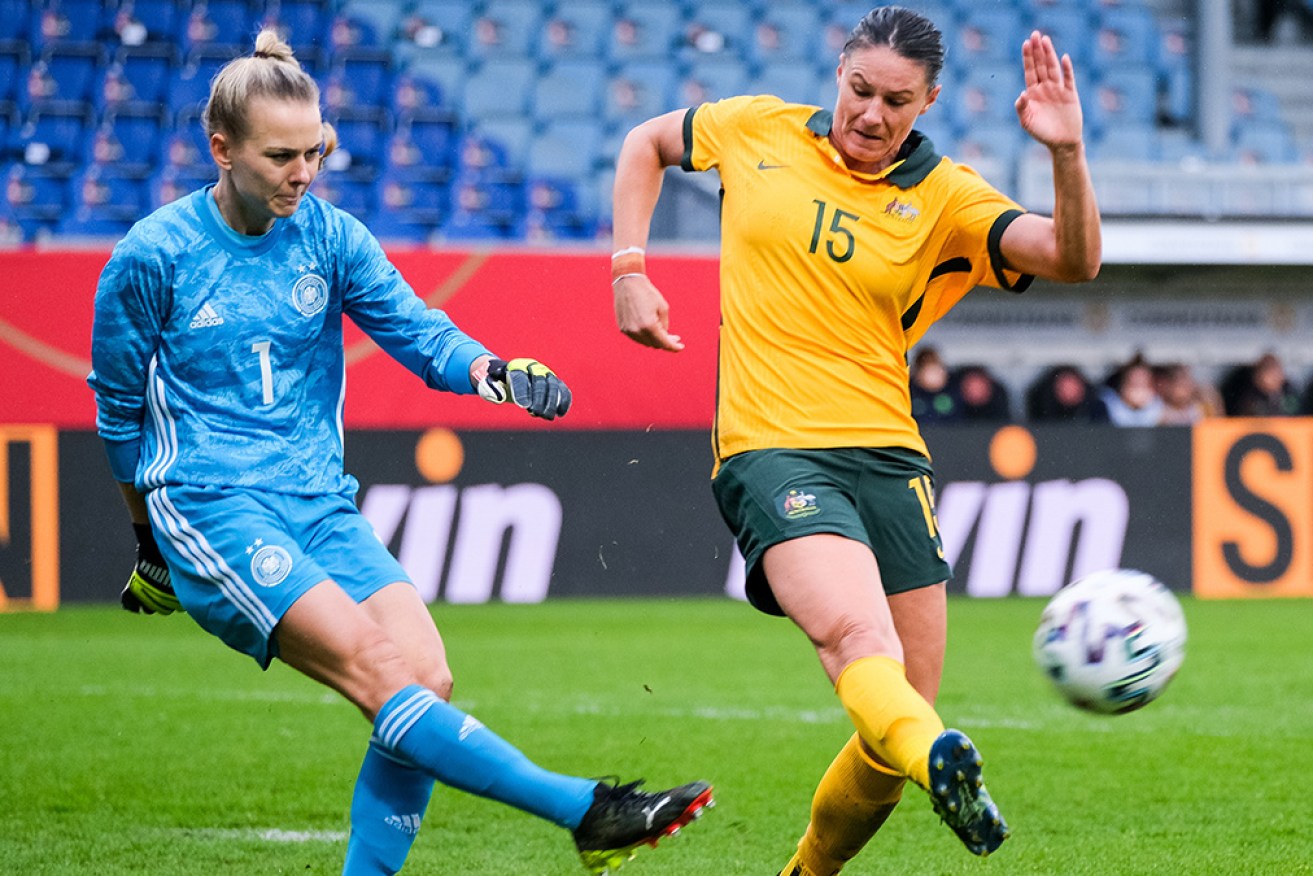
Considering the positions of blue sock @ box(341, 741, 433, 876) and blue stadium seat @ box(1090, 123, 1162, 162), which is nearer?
blue sock @ box(341, 741, 433, 876)

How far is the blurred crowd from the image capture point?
14.4 meters

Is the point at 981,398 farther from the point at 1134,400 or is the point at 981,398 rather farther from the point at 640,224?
the point at 640,224

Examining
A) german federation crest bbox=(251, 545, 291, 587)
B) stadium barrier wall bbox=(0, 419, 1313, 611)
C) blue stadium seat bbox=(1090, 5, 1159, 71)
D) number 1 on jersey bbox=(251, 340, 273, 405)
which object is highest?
blue stadium seat bbox=(1090, 5, 1159, 71)

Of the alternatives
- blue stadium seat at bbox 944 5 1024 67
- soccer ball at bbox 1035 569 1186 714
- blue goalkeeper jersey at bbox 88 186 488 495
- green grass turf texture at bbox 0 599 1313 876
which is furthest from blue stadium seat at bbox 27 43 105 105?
soccer ball at bbox 1035 569 1186 714

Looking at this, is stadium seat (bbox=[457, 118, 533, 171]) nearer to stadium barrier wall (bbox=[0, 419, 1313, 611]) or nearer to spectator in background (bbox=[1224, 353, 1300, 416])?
stadium barrier wall (bbox=[0, 419, 1313, 611])

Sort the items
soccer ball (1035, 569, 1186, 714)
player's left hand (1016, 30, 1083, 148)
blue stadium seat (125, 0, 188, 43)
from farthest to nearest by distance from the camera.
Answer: blue stadium seat (125, 0, 188, 43) → soccer ball (1035, 569, 1186, 714) → player's left hand (1016, 30, 1083, 148)

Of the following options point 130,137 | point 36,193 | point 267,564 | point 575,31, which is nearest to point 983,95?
point 575,31

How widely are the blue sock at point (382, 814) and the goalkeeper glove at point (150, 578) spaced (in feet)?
2.08

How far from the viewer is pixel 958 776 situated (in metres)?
3.32

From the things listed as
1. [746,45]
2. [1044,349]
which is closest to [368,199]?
[746,45]

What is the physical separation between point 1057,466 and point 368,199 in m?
6.80

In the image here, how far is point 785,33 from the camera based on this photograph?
19.1m

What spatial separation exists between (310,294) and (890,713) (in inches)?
62.7

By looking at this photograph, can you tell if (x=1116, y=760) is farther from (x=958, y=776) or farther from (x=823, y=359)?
(x=958, y=776)
